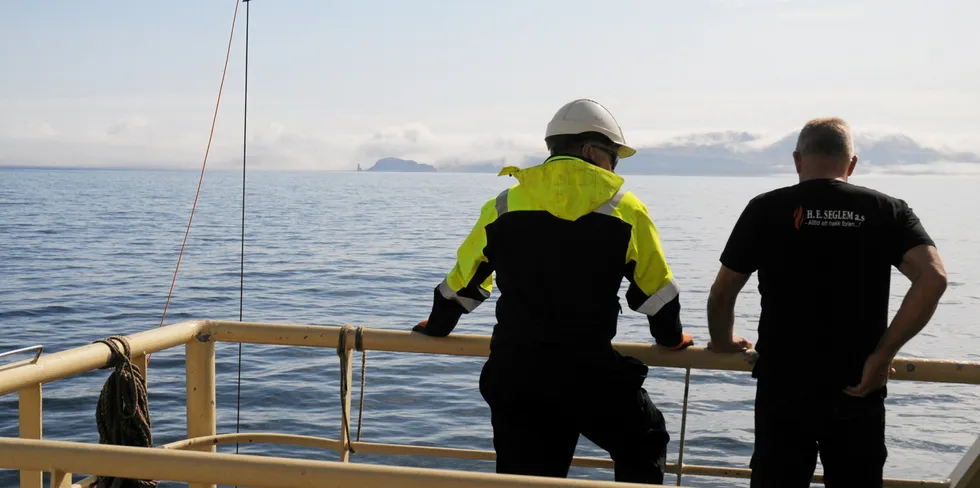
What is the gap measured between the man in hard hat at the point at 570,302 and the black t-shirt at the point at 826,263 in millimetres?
341

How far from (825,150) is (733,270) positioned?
1.56 feet

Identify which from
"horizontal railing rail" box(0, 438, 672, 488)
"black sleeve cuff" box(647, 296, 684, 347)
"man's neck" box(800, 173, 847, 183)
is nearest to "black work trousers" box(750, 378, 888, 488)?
"black sleeve cuff" box(647, 296, 684, 347)

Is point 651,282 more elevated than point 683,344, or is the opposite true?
point 651,282

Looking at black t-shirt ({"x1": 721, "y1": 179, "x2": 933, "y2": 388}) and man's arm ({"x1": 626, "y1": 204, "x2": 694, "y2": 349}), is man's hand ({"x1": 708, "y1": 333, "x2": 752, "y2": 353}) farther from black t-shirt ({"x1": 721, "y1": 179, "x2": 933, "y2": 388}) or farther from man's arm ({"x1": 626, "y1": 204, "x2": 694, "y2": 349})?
black t-shirt ({"x1": 721, "y1": 179, "x2": 933, "y2": 388})

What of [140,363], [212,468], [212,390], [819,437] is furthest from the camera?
[212,390]

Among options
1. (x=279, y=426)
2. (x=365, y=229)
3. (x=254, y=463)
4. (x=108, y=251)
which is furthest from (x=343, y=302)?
(x=365, y=229)

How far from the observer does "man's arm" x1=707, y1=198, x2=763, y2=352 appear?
306 cm

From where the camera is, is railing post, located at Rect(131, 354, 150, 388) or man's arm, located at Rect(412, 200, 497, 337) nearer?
man's arm, located at Rect(412, 200, 497, 337)

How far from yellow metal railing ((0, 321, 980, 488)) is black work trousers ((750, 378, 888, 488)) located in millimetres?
292

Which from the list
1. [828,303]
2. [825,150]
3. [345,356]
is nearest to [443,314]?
[345,356]

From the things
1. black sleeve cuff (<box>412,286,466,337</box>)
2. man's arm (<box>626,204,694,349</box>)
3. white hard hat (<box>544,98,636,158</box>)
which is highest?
white hard hat (<box>544,98,636,158</box>)

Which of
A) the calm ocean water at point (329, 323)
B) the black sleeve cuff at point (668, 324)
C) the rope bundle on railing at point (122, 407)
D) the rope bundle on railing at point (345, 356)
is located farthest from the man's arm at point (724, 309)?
the calm ocean water at point (329, 323)

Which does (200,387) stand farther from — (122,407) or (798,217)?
(798,217)

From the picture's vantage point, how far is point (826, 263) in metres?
2.99
